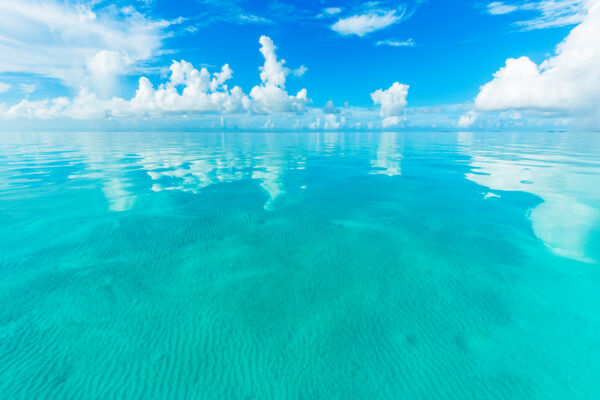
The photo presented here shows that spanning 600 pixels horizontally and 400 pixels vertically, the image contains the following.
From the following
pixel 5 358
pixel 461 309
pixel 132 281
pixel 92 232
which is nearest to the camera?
pixel 5 358

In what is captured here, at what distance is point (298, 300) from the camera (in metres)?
8.47

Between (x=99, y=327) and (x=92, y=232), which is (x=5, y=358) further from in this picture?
(x=92, y=232)

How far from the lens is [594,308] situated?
8.09m

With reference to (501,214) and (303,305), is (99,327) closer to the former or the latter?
(303,305)

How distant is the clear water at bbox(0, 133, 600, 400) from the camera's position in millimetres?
5918

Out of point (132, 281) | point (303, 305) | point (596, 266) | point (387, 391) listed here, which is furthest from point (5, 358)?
Result: point (596, 266)

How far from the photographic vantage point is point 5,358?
246 inches

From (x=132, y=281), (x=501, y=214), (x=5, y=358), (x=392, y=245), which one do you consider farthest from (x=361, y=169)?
(x=5, y=358)

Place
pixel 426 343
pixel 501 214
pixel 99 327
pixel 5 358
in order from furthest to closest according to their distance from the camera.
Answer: pixel 501 214 → pixel 99 327 → pixel 426 343 → pixel 5 358

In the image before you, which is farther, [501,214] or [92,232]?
[501,214]

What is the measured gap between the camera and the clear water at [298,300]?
233 inches

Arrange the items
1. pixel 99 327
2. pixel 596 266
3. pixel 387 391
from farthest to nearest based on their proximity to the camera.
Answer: pixel 596 266 → pixel 99 327 → pixel 387 391

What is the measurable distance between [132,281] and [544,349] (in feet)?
41.3

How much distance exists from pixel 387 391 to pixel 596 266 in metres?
11.0
